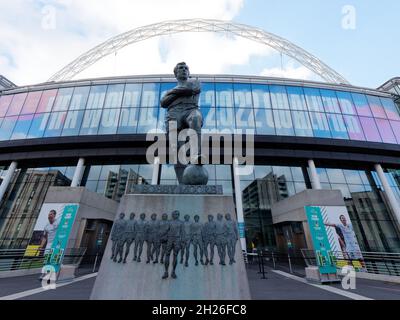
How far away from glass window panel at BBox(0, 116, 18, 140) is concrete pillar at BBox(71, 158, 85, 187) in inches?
370

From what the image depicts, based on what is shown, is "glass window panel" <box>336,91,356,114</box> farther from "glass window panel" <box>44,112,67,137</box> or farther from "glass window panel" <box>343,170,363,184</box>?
"glass window panel" <box>44,112,67,137</box>

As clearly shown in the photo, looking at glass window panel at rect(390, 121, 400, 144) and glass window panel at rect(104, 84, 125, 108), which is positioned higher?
glass window panel at rect(104, 84, 125, 108)

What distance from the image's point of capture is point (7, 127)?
22.6 m

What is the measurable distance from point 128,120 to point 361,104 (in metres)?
28.7

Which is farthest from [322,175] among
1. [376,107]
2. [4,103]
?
[4,103]

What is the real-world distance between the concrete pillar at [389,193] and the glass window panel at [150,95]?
26.7m

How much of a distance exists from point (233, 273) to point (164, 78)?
79.7ft

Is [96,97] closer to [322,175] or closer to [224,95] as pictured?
[224,95]

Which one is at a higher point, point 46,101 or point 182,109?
point 46,101

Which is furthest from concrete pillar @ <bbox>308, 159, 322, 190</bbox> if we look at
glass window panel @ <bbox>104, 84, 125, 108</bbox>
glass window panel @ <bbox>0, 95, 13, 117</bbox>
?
glass window panel @ <bbox>0, 95, 13, 117</bbox>

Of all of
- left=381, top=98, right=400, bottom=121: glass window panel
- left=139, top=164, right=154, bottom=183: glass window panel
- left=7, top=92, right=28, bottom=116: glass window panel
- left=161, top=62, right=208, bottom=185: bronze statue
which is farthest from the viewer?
left=381, top=98, right=400, bottom=121: glass window panel

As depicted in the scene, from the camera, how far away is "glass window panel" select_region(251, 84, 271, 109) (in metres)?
22.7

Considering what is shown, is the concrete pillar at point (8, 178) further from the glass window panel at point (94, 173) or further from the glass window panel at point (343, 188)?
the glass window panel at point (343, 188)

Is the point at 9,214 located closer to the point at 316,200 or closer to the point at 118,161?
the point at 118,161
